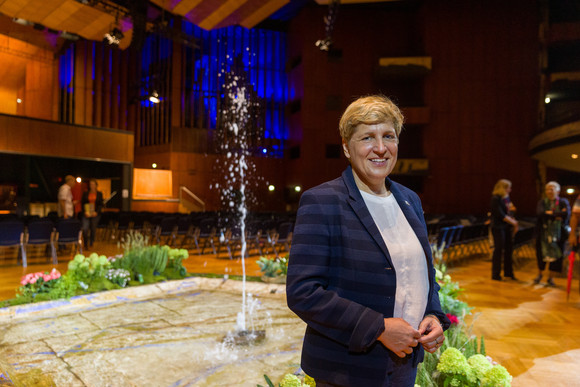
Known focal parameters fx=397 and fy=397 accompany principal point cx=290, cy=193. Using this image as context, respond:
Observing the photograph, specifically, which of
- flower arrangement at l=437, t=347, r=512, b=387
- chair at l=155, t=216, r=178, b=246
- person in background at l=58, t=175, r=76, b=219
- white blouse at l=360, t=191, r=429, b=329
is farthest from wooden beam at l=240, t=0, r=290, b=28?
white blouse at l=360, t=191, r=429, b=329

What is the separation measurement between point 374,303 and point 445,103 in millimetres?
17223

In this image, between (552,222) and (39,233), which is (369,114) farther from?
(39,233)

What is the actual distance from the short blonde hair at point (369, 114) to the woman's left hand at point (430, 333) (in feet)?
1.89

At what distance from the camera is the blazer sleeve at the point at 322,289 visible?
102 centimetres

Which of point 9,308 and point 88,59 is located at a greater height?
point 88,59

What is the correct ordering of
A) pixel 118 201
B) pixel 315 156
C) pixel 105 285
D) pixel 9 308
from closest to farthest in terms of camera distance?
pixel 9 308
pixel 105 285
pixel 118 201
pixel 315 156

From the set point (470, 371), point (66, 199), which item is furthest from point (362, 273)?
point (66, 199)

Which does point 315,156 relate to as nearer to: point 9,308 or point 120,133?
point 120,133

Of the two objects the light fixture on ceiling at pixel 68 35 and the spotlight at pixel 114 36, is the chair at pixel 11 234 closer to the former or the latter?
the spotlight at pixel 114 36

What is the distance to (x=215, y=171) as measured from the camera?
19391mm

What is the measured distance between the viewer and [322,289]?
104 cm


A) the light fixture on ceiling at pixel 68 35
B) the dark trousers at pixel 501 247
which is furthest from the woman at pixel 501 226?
the light fixture on ceiling at pixel 68 35

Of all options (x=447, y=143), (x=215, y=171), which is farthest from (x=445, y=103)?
(x=215, y=171)

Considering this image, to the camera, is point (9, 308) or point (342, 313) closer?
point (342, 313)
